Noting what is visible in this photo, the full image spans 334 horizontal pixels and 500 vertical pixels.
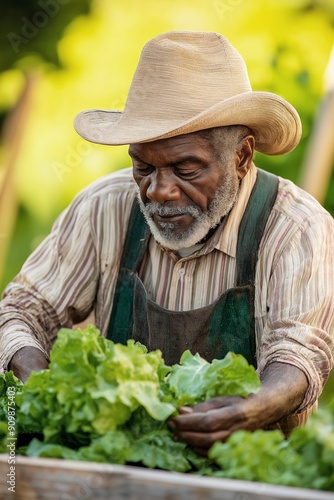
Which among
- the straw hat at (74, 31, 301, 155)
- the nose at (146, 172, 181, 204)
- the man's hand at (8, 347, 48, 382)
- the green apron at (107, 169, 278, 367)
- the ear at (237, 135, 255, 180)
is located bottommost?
the man's hand at (8, 347, 48, 382)

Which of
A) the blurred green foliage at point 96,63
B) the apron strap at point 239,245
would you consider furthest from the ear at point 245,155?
the blurred green foliage at point 96,63

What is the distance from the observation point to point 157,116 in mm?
3900

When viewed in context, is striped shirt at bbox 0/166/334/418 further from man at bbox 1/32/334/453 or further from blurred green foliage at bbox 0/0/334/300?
blurred green foliage at bbox 0/0/334/300

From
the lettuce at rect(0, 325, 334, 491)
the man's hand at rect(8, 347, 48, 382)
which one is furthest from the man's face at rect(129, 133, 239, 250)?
the lettuce at rect(0, 325, 334, 491)

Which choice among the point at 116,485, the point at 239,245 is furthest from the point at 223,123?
the point at 116,485

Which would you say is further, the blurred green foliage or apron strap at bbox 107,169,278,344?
the blurred green foliage

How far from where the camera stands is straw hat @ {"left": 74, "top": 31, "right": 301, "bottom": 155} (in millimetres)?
3842

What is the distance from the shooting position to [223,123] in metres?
3.90

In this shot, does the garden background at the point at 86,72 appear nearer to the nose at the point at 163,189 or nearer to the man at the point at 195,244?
the man at the point at 195,244

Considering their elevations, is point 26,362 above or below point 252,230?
below

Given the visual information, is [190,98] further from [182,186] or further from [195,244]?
[195,244]

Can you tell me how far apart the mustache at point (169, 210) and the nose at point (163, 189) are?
0.03 meters

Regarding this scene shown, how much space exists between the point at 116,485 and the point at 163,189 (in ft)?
5.16

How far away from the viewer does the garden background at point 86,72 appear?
7125mm
